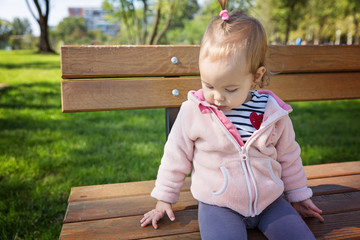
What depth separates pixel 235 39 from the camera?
134cm

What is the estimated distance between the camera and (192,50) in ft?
6.24

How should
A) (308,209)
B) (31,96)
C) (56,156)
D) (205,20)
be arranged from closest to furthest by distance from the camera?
(308,209) → (56,156) → (31,96) → (205,20)

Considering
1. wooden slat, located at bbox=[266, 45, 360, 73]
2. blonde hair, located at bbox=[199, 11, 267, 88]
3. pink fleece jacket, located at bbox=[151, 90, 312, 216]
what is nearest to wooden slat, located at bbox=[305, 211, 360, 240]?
pink fleece jacket, located at bbox=[151, 90, 312, 216]

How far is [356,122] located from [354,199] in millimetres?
3744

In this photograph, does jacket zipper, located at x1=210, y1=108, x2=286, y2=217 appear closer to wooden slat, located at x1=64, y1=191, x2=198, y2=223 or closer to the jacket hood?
the jacket hood

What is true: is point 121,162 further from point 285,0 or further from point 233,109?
point 285,0

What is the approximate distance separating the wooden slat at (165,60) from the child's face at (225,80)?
20.4 inches

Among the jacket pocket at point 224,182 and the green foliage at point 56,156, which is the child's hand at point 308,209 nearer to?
the jacket pocket at point 224,182

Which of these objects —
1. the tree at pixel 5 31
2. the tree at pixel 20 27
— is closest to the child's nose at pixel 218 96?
the tree at pixel 5 31

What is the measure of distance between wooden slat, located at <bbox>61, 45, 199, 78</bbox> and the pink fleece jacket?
0.41 meters

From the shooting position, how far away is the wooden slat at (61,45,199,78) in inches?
68.4

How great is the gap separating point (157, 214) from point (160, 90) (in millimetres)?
736

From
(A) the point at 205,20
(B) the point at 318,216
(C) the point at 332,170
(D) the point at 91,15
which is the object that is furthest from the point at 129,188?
(D) the point at 91,15

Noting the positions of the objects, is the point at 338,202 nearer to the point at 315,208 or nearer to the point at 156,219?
the point at 315,208
